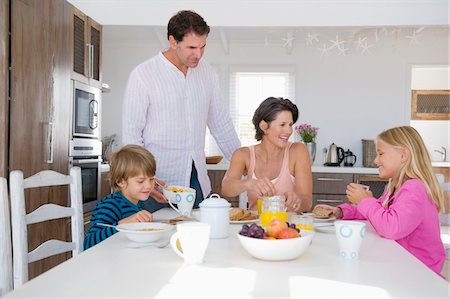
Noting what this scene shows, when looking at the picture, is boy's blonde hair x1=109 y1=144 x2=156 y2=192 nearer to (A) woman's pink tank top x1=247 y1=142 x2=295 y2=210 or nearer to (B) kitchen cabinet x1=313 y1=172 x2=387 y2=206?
(A) woman's pink tank top x1=247 y1=142 x2=295 y2=210

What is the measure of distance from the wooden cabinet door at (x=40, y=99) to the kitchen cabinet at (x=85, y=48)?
157 millimetres

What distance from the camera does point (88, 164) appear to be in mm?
4062

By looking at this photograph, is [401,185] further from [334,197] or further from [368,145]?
[368,145]

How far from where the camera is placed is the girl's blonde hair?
1.77m

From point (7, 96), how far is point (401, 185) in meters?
2.11

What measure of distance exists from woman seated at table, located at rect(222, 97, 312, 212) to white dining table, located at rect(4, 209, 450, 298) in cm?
100

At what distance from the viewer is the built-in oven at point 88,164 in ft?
12.4

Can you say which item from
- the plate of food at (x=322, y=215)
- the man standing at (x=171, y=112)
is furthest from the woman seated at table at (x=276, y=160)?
the plate of food at (x=322, y=215)

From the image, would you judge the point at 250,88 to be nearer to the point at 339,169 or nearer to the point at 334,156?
the point at 334,156

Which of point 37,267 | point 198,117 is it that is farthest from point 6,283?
point 37,267

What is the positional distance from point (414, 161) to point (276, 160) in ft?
2.57

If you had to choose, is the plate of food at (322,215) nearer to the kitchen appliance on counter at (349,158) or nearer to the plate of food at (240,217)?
the plate of food at (240,217)

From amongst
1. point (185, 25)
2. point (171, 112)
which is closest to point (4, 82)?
point (171, 112)

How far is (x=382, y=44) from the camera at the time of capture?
597 centimetres
